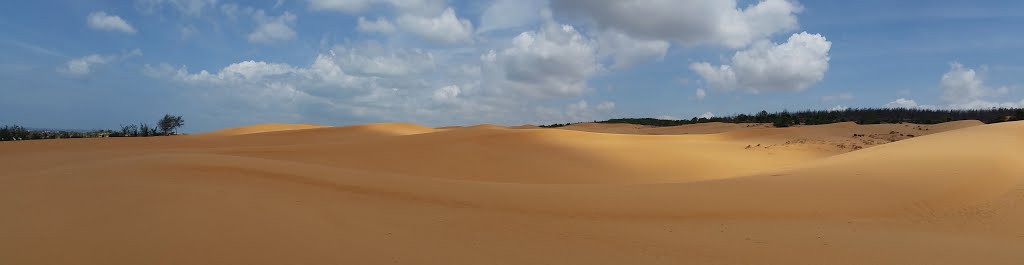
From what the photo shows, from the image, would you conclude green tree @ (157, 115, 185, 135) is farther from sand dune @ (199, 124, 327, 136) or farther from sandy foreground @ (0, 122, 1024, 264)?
sandy foreground @ (0, 122, 1024, 264)

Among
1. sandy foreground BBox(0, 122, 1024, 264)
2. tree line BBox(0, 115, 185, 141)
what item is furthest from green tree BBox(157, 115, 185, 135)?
sandy foreground BBox(0, 122, 1024, 264)

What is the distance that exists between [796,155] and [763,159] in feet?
2.95

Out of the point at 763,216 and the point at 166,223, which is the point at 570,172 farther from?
the point at 166,223

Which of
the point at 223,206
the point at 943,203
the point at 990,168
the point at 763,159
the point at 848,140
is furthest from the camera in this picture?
the point at 848,140

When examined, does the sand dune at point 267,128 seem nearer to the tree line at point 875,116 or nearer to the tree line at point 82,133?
the tree line at point 82,133

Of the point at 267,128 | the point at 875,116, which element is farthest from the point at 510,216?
the point at 875,116

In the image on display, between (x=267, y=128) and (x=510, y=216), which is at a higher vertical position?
(x=267, y=128)

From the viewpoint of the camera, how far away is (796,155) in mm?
11180

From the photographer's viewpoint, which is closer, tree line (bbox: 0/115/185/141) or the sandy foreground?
the sandy foreground

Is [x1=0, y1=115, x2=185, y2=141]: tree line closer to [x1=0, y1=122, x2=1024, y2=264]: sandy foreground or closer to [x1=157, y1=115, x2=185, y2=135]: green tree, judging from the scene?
[x1=157, y1=115, x2=185, y2=135]: green tree

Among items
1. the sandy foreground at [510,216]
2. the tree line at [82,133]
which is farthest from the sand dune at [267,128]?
the sandy foreground at [510,216]

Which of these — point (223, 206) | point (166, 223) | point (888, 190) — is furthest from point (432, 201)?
point (888, 190)

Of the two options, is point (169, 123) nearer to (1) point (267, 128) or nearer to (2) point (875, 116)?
(1) point (267, 128)

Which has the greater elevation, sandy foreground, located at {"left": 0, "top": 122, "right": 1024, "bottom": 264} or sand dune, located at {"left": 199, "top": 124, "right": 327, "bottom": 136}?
sand dune, located at {"left": 199, "top": 124, "right": 327, "bottom": 136}
